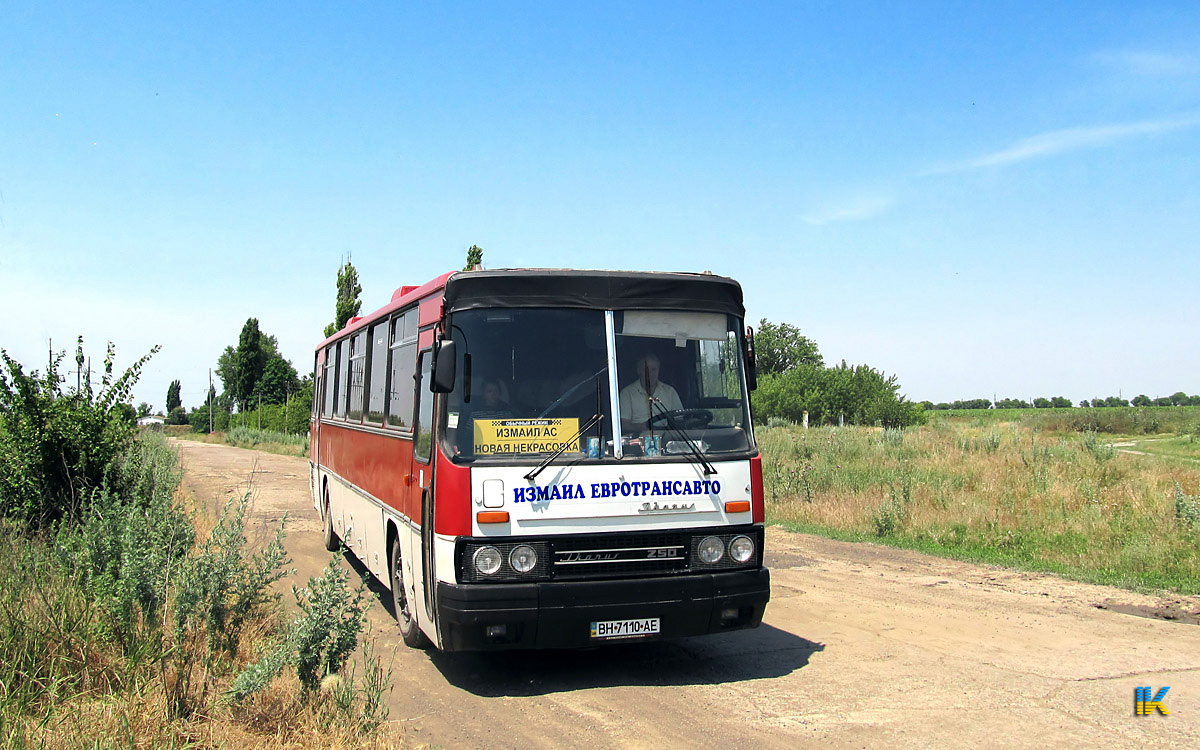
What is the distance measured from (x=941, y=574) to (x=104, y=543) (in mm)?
9476

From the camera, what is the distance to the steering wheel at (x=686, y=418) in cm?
693

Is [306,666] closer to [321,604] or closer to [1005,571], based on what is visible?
[321,604]

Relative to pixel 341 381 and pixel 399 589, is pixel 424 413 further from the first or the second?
pixel 341 381

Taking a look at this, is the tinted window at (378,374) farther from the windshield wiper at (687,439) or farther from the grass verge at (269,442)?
the grass verge at (269,442)

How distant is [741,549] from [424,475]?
2467mm

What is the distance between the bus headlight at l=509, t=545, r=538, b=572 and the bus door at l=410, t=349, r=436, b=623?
0.71 m

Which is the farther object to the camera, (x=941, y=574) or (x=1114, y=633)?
(x=941, y=574)

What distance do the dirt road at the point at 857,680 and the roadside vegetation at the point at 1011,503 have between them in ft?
6.53

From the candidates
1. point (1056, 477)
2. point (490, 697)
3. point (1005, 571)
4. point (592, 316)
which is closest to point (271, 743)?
point (490, 697)

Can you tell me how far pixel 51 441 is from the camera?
11.4 metres

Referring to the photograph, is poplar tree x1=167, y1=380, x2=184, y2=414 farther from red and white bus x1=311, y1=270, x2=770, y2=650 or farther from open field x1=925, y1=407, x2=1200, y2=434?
red and white bus x1=311, y1=270, x2=770, y2=650

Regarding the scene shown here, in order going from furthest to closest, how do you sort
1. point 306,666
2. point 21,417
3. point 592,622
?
1. point 21,417
2. point 592,622
3. point 306,666

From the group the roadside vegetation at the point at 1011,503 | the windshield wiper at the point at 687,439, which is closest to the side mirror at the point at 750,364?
the windshield wiper at the point at 687,439

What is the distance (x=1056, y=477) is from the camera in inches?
664
